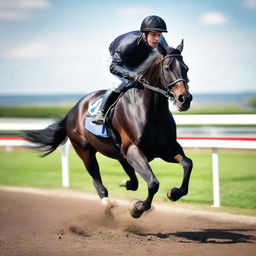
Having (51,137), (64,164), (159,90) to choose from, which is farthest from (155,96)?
(64,164)

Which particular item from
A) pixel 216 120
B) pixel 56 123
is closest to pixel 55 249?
pixel 56 123

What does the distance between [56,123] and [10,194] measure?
1872 mm

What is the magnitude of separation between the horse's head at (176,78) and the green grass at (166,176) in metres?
2.78

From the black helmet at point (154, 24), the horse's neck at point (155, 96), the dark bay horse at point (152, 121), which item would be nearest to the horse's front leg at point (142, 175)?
the dark bay horse at point (152, 121)

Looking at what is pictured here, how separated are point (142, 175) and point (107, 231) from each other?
1186 mm

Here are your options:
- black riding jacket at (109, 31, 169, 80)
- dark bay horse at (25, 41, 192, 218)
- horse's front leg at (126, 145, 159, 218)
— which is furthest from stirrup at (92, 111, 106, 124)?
horse's front leg at (126, 145, 159, 218)

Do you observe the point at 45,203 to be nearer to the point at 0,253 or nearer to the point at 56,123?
the point at 56,123

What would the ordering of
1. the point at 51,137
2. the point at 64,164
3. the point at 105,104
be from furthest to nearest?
the point at 64,164 < the point at 51,137 < the point at 105,104

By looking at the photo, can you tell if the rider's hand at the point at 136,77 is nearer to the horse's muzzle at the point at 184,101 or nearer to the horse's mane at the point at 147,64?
the horse's mane at the point at 147,64

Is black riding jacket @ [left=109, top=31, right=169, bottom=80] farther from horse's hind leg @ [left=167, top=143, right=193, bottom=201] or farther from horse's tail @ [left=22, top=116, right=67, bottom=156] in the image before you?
horse's tail @ [left=22, top=116, right=67, bottom=156]

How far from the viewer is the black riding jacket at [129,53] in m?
6.35

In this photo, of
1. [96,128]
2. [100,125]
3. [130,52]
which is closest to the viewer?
[130,52]

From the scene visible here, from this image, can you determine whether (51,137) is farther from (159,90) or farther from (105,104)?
(159,90)

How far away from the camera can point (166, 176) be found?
1168 cm
